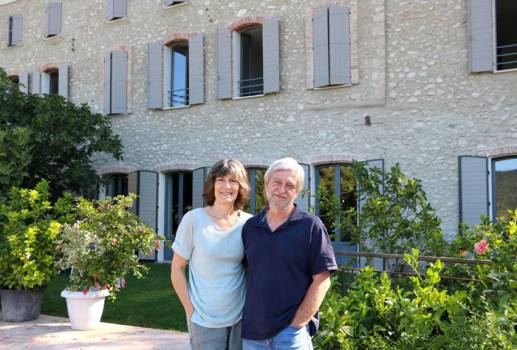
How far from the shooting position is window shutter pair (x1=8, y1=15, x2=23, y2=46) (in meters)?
14.7

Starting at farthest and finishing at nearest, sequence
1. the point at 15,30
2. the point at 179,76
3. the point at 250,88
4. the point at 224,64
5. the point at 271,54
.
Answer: the point at 15,30 < the point at 179,76 < the point at 250,88 < the point at 224,64 < the point at 271,54

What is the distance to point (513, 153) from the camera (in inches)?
324

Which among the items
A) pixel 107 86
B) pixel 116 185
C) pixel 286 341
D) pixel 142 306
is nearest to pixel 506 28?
pixel 107 86

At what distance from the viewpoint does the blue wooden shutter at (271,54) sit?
33.3ft

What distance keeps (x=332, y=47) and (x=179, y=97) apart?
4.12 m

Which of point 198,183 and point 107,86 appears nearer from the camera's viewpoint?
point 198,183

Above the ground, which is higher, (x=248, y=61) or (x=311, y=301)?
(x=248, y=61)

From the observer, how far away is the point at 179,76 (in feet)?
39.9

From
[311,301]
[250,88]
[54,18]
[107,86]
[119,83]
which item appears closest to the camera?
[311,301]

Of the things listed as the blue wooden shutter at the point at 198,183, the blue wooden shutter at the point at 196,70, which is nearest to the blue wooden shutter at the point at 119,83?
the blue wooden shutter at the point at 196,70

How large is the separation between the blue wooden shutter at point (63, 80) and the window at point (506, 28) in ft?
33.9

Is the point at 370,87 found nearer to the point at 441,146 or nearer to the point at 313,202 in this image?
the point at 441,146

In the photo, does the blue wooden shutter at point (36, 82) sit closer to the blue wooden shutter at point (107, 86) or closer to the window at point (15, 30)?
the window at point (15, 30)

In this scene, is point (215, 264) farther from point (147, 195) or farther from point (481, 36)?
point (147, 195)
